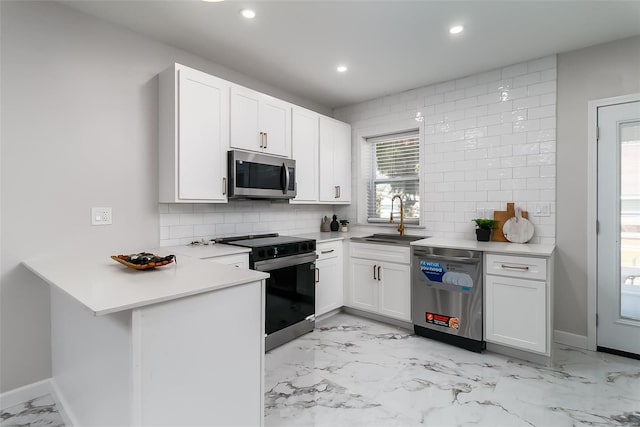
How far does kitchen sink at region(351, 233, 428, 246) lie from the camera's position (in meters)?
3.40

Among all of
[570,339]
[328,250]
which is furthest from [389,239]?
[570,339]

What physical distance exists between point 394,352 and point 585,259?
1913 mm

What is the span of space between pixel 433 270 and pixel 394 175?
157 centimetres

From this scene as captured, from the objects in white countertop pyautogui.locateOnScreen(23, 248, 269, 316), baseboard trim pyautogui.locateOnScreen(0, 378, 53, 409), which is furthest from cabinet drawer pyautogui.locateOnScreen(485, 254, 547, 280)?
baseboard trim pyautogui.locateOnScreen(0, 378, 53, 409)

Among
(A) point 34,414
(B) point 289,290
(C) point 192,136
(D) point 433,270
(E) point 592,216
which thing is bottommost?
(A) point 34,414

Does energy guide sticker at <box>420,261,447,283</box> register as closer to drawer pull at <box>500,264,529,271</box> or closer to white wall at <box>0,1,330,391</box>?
drawer pull at <box>500,264,529,271</box>

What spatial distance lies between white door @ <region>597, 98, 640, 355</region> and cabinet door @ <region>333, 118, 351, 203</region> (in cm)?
259

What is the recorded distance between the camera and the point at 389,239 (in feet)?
12.1

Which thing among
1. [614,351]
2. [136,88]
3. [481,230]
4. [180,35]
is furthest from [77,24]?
[614,351]

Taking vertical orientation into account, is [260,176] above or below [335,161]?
below

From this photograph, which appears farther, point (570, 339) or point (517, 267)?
point (570, 339)

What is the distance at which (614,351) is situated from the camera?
2725mm

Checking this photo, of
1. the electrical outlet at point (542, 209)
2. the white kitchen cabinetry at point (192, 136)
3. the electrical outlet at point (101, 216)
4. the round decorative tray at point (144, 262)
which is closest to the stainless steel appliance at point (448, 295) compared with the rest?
the electrical outlet at point (542, 209)

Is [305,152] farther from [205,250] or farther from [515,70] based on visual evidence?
[515,70]
